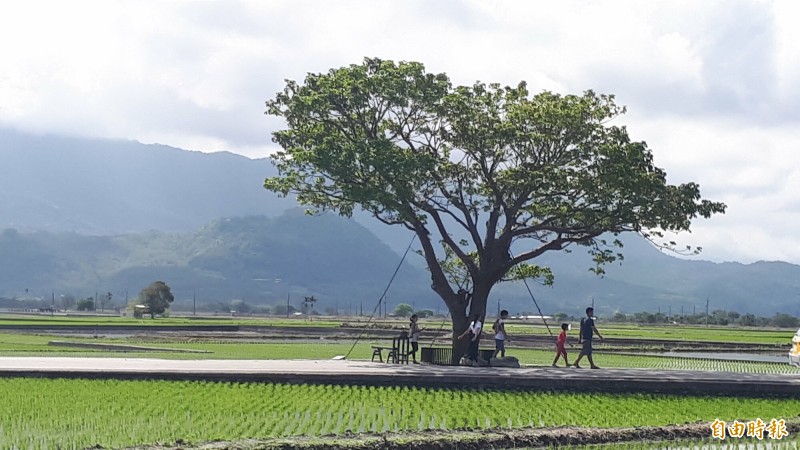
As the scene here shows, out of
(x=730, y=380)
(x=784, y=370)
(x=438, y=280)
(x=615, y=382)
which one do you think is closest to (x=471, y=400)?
Result: (x=615, y=382)

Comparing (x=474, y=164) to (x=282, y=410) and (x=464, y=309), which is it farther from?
(x=282, y=410)

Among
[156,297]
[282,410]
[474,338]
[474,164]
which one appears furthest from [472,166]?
[156,297]

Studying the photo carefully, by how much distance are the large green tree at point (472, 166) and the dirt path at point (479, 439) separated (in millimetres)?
15110

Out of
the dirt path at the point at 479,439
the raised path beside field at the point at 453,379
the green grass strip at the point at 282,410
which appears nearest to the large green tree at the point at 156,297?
the raised path beside field at the point at 453,379

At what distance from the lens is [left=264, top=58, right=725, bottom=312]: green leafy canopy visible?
32.6 metres

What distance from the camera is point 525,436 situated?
17188 millimetres

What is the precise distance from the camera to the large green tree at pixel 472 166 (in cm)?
3259

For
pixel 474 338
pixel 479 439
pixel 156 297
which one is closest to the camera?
pixel 479 439

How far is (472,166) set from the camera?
36.0 meters

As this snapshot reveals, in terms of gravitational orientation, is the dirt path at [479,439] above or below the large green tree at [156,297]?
below

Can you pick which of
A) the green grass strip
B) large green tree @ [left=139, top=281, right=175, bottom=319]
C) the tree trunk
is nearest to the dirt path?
the green grass strip

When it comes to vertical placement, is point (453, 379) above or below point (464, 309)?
below

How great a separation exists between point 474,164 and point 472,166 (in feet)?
0.33

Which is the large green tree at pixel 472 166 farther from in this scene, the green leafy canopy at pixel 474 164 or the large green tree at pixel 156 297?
the large green tree at pixel 156 297
